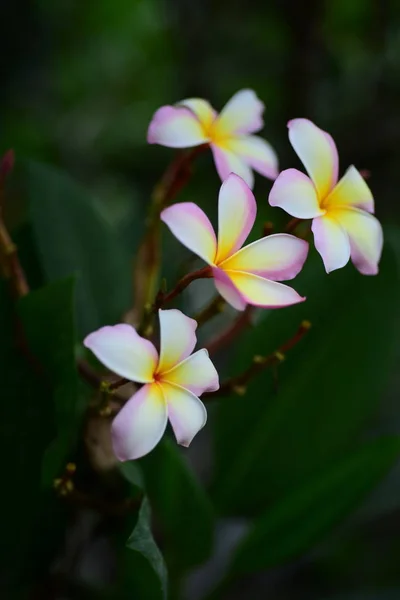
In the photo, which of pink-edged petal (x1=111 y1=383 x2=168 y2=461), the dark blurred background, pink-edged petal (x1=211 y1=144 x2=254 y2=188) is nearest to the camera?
pink-edged petal (x1=111 y1=383 x2=168 y2=461)

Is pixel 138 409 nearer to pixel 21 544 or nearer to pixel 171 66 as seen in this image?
pixel 21 544

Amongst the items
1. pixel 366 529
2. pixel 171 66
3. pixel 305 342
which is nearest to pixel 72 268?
pixel 305 342

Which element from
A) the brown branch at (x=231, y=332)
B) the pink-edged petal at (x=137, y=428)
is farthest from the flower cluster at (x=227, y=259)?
the brown branch at (x=231, y=332)

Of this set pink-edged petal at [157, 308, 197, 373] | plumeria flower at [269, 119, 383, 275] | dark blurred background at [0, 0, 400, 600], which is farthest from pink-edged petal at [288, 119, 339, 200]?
dark blurred background at [0, 0, 400, 600]

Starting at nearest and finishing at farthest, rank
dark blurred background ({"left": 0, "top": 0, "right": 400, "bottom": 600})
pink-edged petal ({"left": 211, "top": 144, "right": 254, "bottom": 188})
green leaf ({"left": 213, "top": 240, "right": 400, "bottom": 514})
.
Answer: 1. pink-edged petal ({"left": 211, "top": 144, "right": 254, "bottom": 188})
2. green leaf ({"left": 213, "top": 240, "right": 400, "bottom": 514})
3. dark blurred background ({"left": 0, "top": 0, "right": 400, "bottom": 600})

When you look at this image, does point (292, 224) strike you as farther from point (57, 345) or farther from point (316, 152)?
point (57, 345)

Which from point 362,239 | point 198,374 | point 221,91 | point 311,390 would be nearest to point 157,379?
point 198,374

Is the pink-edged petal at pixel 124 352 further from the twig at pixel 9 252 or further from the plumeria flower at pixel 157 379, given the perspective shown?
the twig at pixel 9 252

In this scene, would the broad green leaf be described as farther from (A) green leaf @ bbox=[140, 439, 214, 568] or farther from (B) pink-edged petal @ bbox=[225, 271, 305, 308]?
(B) pink-edged petal @ bbox=[225, 271, 305, 308]

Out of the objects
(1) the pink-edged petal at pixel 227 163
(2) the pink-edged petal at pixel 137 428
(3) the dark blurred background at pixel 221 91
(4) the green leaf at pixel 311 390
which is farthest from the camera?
(3) the dark blurred background at pixel 221 91
